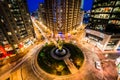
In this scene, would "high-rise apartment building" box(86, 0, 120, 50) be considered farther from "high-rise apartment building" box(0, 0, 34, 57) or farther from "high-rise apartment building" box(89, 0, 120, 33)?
"high-rise apartment building" box(0, 0, 34, 57)

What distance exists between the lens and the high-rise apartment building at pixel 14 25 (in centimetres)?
4569

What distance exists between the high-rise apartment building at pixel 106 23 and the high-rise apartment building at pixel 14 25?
Answer: 4574cm

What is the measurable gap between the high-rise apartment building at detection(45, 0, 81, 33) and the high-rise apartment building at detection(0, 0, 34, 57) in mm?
23175

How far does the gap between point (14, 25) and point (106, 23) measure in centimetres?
5563

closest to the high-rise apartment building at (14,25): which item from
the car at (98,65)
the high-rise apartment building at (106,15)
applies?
the high-rise apartment building at (106,15)

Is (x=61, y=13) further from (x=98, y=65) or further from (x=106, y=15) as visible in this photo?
(x=98, y=65)

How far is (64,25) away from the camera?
3123 inches

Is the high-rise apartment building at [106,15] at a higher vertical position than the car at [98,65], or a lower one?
higher

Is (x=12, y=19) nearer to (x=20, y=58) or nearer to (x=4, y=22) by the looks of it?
(x=4, y=22)

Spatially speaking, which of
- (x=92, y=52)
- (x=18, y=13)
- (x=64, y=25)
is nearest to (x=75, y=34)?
(x=64, y=25)

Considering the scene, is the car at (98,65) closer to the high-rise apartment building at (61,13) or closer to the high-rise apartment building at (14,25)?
the high-rise apartment building at (61,13)

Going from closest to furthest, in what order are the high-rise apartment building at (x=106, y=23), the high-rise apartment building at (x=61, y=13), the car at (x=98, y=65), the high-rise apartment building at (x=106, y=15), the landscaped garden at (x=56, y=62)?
the landscaped garden at (x=56, y=62)
the high-rise apartment building at (x=106, y=15)
the high-rise apartment building at (x=106, y=23)
the car at (x=98, y=65)
the high-rise apartment building at (x=61, y=13)

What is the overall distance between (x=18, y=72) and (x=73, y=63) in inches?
1220

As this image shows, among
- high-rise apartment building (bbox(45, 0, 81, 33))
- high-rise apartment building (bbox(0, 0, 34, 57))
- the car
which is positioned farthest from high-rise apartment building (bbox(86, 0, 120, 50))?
high-rise apartment building (bbox(0, 0, 34, 57))
